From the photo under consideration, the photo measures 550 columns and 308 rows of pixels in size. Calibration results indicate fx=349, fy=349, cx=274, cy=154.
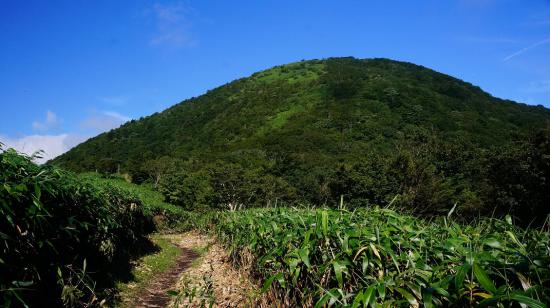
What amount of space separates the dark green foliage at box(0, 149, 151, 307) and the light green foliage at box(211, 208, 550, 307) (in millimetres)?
2934

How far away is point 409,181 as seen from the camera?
41.4 metres

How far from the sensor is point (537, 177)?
1101 inches

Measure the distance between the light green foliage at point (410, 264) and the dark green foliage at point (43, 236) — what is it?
2934 mm

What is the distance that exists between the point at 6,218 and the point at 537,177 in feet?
111

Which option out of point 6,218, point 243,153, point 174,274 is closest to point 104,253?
point 174,274

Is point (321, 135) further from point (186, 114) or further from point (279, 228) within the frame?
point (279, 228)

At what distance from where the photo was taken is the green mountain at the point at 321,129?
60781 mm

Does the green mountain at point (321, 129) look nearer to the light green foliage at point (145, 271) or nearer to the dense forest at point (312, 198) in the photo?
the dense forest at point (312, 198)

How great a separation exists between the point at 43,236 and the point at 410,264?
489 cm

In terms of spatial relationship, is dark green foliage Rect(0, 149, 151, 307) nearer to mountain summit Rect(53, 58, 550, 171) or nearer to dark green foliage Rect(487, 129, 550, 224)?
dark green foliage Rect(487, 129, 550, 224)

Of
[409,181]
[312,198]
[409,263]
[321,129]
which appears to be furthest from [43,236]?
[321,129]

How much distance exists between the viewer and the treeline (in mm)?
29091

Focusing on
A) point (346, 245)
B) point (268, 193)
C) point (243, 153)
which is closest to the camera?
point (346, 245)

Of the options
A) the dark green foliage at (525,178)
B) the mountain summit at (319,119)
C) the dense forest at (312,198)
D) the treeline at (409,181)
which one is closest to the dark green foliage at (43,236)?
the dense forest at (312,198)
